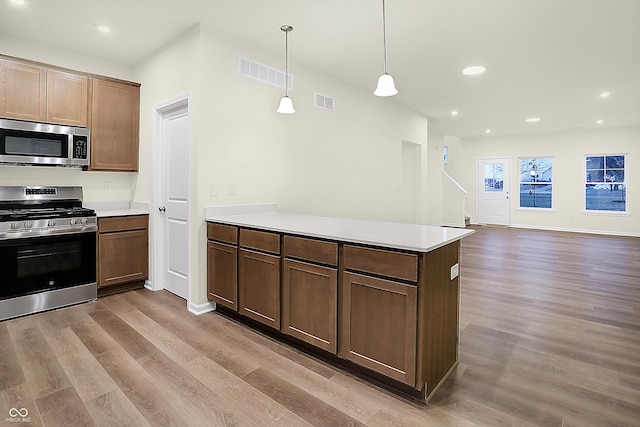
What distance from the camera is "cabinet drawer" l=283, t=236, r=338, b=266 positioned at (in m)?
2.28

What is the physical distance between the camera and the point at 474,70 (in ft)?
14.8

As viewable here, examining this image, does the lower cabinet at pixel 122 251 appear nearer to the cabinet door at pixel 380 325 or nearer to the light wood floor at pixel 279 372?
the light wood floor at pixel 279 372

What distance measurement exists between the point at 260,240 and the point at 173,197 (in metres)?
1.55

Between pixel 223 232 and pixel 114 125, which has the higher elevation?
pixel 114 125

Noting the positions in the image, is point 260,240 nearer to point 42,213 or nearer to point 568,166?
point 42,213

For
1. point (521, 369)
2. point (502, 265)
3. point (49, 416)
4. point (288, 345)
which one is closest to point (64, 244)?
point (49, 416)

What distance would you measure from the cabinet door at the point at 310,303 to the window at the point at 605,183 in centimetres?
970

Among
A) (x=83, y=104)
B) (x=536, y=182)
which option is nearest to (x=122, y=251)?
(x=83, y=104)

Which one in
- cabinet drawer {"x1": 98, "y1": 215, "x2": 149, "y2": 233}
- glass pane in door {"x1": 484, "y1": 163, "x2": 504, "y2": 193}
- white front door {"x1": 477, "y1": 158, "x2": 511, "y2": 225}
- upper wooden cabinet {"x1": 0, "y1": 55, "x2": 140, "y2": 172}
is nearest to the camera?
upper wooden cabinet {"x1": 0, "y1": 55, "x2": 140, "y2": 172}

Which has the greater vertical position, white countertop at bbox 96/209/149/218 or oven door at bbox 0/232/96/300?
white countertop at bbox 96/209/149/218

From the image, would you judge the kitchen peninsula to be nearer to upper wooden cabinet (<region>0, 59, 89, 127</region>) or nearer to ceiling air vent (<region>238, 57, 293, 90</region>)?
ceiling air vent (<region>238, 57, 293, 90</region>)

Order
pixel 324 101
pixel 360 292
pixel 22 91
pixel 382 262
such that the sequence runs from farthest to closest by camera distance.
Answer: pixel 324 101 < pixel 22 91 < pixel 360 292 < pixel 382 262

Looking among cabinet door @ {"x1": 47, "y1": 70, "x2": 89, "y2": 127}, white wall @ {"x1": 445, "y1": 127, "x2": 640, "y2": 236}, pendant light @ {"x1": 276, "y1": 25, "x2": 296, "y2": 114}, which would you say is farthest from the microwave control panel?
white wall @ {"x1": 445, "y1": 127, "x2": 640, "y2": 236}

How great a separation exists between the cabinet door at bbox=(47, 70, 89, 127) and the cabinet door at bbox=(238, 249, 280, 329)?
2.49 metres
